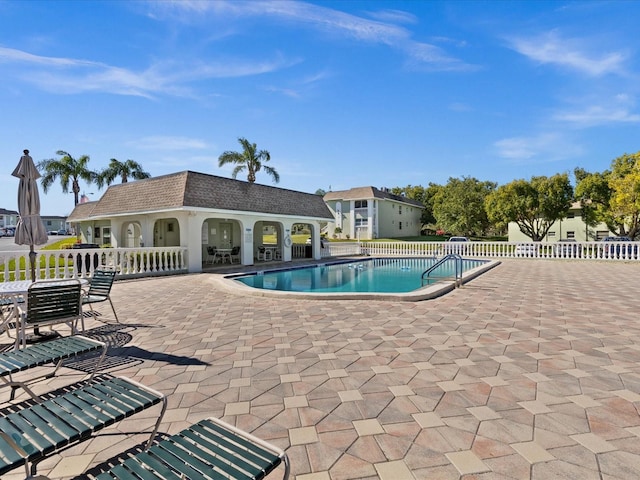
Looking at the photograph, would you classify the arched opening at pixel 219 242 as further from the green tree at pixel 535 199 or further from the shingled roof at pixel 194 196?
the green tree at pixel 535 199

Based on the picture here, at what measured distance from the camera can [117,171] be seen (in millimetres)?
37125

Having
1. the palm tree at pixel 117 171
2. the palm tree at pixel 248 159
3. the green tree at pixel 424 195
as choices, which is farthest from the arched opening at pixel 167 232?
the green tree at pixel 424 195

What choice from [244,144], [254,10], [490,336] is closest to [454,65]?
[254,10]

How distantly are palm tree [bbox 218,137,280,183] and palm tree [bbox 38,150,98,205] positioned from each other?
55.2 feet

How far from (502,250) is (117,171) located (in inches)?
1517

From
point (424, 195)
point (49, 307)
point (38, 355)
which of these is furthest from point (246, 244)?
point (424, 195)

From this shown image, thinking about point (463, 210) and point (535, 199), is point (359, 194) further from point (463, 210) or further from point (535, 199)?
point (535, 199)

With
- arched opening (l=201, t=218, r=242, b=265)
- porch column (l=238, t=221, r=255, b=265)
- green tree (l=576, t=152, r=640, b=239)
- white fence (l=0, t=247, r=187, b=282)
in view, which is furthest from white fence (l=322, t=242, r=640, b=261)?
white fence (l=0, t=247, r=187, b=282)

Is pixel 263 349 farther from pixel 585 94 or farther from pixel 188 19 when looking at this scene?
pixel 585 94

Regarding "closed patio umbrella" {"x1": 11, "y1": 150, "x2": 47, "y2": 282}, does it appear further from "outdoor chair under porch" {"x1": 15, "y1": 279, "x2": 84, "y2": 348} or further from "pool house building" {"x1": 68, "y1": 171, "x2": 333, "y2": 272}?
"pool house building" {"x1": 68, "y1": 171, "x2": 333, "y2": 272}

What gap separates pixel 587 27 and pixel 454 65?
496cm

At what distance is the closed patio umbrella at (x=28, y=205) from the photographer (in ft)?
22.2

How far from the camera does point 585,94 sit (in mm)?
14578

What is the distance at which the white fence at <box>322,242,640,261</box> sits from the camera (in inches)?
787
